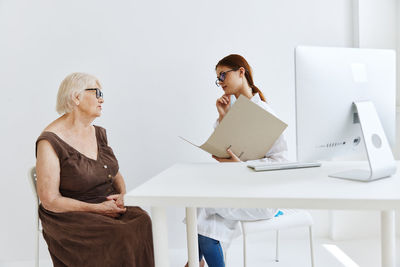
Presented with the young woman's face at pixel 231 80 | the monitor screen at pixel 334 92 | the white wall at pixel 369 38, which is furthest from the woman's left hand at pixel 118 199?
the white wall at pixel 369 38

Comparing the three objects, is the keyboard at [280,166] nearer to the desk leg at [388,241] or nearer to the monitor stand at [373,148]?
the monitor stand at [373,148]

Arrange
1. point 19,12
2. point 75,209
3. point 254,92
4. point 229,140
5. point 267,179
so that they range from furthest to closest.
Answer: point 19,12
point 254,92
point 75,209
point 229,140
point 267,179

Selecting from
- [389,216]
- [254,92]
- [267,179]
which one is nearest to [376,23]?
[254,92]

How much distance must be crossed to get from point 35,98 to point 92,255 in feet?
4.84

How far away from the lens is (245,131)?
1636 mm

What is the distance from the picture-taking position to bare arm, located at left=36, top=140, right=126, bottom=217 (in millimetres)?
1885

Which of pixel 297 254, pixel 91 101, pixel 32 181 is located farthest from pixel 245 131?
pixel 297 254

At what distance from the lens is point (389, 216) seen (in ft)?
5.16

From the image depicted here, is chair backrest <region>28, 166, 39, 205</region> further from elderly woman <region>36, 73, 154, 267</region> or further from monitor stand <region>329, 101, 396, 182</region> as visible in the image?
monitor stand <region>329, 101, 396, 182</region>

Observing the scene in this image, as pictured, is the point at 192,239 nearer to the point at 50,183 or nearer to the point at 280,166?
the point at 280,166

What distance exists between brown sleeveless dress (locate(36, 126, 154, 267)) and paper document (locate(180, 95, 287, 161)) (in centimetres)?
52

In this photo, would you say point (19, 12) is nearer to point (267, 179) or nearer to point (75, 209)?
point (75, 209)

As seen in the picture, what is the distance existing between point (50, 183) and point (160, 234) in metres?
0.82

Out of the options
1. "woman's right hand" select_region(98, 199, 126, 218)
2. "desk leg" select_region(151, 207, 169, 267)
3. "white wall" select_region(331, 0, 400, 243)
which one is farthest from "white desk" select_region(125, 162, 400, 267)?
"white wall" select_region(331, 0, 400, 243)
